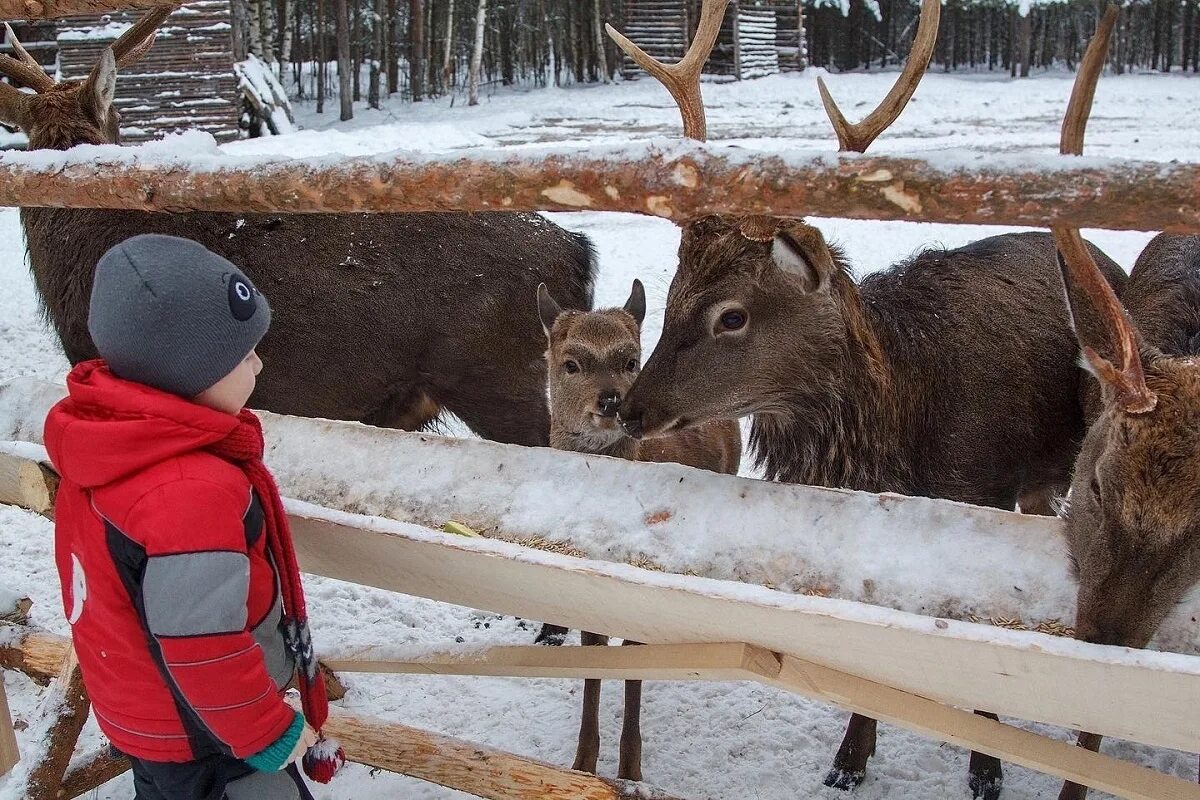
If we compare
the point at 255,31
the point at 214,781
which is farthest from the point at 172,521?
the point at 255,31

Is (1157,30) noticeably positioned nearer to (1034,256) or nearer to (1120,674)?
(1034,256)

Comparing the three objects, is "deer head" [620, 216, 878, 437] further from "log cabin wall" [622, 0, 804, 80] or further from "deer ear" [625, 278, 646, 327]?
"log cabin wall" [622, 0, 804, 80]

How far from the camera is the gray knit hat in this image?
2174 millimetres

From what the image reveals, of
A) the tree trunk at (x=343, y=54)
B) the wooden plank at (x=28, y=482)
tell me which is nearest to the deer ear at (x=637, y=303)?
the wooden plank at (x=28, y=482)

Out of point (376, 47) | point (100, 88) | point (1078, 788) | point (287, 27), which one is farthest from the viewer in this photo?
point (376, 47)

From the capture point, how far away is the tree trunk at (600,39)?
29.1m

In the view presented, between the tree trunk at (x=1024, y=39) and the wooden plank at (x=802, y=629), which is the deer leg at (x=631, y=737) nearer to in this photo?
the wooden plank at (x=802, y=629)

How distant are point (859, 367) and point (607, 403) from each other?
1102 millimetres

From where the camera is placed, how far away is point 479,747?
3340 millimetres

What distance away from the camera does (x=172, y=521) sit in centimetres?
212

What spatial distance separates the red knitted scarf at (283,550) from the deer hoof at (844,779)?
204 centimetres

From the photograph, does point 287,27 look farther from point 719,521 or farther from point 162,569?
point 162,569

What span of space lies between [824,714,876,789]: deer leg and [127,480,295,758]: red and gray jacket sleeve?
241 centimetres

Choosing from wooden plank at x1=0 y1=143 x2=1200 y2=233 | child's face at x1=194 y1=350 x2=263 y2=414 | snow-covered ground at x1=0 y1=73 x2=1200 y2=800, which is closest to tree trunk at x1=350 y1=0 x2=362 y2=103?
snow-covered ground at x1=0 y1=73 x2=1200 y2=800
